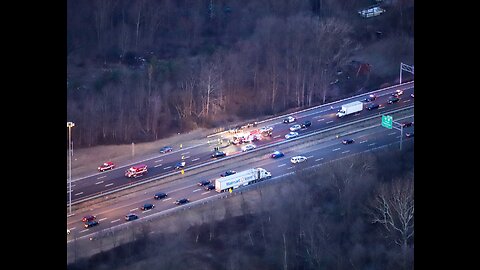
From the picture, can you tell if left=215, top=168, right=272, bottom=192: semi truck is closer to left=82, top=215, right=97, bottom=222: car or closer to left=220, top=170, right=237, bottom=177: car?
left=220, top=170, right=237, bottom=177: car

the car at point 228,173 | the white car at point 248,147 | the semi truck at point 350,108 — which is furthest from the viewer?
the semi truck at point 350,108

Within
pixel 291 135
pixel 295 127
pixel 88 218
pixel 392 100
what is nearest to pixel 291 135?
pixel 291 135

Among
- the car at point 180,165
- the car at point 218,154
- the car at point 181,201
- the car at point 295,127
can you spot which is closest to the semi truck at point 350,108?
the car at point 295,127

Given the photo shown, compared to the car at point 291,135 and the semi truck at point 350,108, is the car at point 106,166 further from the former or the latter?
the semi truck at point 350,108
